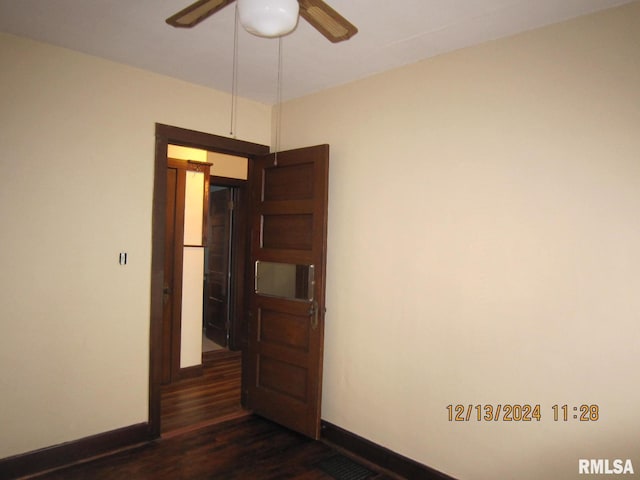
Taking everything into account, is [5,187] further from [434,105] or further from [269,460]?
[434,105]

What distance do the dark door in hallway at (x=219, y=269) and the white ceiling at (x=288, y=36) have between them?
2.58 m

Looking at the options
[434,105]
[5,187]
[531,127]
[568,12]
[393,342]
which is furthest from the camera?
[393,342]

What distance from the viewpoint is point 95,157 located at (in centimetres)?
273

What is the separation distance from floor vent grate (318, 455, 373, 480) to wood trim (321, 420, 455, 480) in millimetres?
99

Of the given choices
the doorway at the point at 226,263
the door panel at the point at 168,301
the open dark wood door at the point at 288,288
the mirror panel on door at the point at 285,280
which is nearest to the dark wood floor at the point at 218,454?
the open dark wood door at the point at 288,288

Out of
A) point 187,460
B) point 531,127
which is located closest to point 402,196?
point 531,127

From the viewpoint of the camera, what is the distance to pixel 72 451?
264 centimetres

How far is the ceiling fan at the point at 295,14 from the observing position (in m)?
1.42

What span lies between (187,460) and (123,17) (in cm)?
272

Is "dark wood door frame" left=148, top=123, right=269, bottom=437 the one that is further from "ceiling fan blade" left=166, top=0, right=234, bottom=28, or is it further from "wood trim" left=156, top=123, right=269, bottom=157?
"ceiling fan blade" left=166, top=0, right=234, bottom=28

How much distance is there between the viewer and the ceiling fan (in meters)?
1.42

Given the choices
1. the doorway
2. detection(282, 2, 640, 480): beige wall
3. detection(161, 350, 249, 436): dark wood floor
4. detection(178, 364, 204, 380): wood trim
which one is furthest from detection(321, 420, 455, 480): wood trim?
the doorway

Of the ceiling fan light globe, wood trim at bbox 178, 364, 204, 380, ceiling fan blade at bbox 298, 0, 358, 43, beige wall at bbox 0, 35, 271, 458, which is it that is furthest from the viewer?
wood trim at bbox 178, 364, 204, 380

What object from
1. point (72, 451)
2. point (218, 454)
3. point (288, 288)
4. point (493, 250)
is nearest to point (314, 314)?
point (288, 288)
